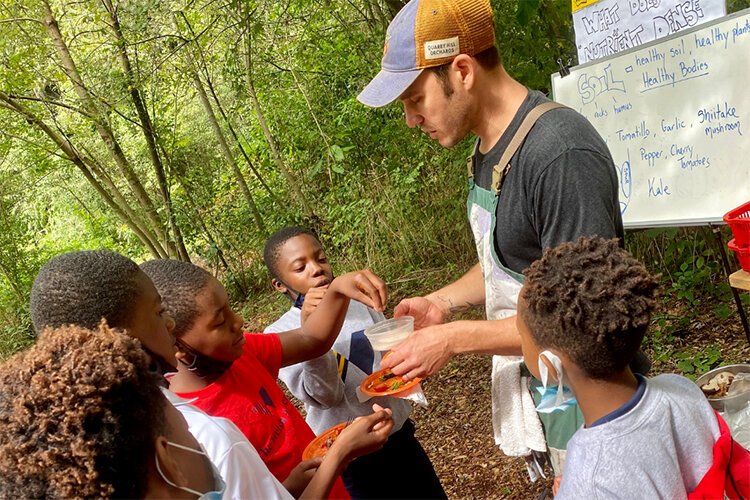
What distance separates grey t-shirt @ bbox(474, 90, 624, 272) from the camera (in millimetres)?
1596

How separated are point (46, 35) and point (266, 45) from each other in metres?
2.90

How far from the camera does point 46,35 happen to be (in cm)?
791

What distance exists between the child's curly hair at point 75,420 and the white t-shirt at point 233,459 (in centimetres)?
36

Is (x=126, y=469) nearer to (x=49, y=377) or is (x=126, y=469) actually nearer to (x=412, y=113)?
(x=49, y=377)

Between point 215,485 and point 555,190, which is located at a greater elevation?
point 555,190

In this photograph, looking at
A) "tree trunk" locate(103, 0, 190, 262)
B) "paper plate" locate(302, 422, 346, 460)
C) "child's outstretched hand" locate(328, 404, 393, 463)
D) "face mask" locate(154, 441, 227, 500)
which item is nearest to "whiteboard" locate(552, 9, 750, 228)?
"child's outstretched hand" locate(328, 404, 393, 463)

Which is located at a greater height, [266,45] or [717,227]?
[266,45]

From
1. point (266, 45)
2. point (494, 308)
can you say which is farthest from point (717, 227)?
point (266, 45)

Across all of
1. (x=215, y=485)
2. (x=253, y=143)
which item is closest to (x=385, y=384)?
(x=215, y=485)

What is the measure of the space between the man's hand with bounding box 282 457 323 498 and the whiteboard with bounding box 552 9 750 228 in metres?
2.41

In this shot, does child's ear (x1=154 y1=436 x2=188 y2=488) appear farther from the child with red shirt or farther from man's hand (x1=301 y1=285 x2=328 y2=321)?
man's hand (x1=301 y1=285 x2=328 y2=321)

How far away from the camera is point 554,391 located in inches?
59.8

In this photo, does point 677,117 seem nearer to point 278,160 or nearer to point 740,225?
point 740,225

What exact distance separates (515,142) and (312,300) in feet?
3.80
